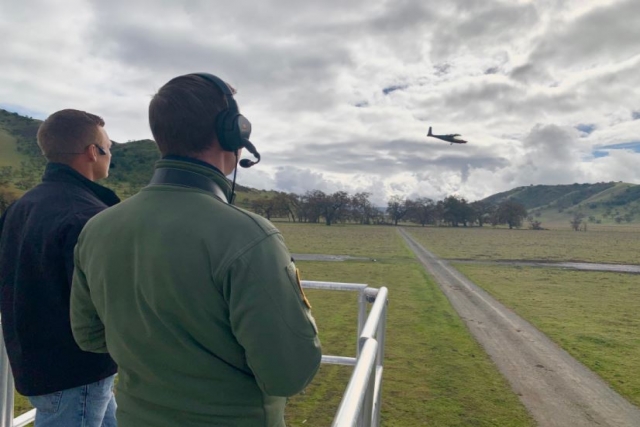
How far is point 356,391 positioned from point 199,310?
1.76 feet

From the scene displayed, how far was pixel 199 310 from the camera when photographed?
1288mm

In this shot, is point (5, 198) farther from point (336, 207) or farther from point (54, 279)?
point (336, 207)

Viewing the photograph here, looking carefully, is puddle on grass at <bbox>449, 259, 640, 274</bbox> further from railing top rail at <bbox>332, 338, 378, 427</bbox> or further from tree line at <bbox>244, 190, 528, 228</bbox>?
tree line at <bbox>244, 190, 528, 228</bbox>

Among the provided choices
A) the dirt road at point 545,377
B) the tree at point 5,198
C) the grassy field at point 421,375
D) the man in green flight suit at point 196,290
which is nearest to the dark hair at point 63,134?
the man in green flight suit at point 196,290

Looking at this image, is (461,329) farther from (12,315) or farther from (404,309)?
(12,315)

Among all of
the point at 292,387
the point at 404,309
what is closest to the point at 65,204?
the point at 292,387

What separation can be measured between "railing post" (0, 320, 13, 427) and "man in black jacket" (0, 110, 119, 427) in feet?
1.20

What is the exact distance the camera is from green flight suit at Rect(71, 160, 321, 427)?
1.24m

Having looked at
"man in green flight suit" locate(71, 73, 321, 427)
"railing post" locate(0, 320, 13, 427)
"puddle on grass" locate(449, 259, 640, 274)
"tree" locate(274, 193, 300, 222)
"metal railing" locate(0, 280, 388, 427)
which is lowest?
"puddle on grass" locate(449, 259, 640, 274)

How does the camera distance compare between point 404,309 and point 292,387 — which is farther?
point 404,309

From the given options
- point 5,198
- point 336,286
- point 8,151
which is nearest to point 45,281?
point 336,286

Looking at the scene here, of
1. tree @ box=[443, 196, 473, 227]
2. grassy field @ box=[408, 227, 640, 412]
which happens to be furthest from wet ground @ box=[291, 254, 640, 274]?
tree @ box=[443, 196, 473, 227]

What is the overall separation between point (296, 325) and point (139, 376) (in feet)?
1.93

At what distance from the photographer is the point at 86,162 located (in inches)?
90.9
